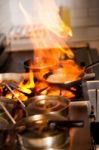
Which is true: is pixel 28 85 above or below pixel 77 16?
below

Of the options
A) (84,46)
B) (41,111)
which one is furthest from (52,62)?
(41,111)

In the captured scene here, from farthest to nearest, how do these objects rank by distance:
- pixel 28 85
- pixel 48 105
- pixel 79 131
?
1. pixel 28 85
2. pixel 48 105
3. pixel 79 131

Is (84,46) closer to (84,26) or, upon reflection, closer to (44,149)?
(84,26)

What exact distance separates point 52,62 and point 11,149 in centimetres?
74

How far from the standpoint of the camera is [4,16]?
1.89m

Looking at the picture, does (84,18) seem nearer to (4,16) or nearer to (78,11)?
(78,11)

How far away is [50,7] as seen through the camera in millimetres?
1846

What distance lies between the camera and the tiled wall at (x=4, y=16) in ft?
6.16

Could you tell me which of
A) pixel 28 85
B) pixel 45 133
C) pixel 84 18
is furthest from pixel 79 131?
pixel 84 18

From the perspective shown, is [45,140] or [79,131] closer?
[45,140]

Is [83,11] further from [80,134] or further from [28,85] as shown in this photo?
[80,134]

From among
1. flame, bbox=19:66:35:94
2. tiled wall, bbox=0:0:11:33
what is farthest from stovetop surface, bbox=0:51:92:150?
tiled wall, bbox=0:0:11:33

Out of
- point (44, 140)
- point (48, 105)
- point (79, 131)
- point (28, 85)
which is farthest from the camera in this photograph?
point (28, 85)

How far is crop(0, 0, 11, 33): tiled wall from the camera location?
1.88m
